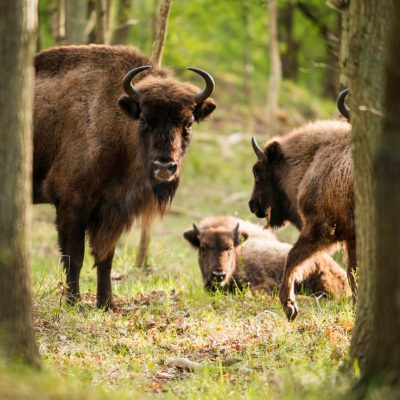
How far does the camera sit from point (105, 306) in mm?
7949

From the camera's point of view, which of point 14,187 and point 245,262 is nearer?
point 14,187

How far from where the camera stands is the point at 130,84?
305 inches

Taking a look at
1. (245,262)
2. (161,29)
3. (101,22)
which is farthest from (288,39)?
(245,262)

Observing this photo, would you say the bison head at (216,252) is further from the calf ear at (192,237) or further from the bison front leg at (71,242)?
the bison front leg at (71,242)

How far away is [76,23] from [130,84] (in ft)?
16.6

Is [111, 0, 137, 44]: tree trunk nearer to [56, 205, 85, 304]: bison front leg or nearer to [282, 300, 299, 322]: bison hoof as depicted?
[56, 205, 85, 304]: bison front leg

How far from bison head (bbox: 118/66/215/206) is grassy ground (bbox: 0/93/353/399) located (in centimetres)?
137

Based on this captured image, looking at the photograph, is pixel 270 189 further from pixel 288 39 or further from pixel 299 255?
pixel 288 39

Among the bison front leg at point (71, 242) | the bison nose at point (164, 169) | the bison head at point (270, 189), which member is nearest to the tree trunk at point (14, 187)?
the bison nose at point (164, 169)

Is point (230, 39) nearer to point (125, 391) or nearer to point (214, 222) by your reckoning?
point (214, 222)

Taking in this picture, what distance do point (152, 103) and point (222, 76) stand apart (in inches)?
813

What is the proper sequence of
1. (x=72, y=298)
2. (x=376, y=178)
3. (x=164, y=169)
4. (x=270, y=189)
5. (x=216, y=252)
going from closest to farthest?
(x=376, y=178) → (x=164, y=169) → (x=72, y=298) → (x=270, y=189) → (x=216, y=252)

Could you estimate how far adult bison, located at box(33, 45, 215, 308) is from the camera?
25.4 feet

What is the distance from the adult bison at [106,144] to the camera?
773 centimetres
